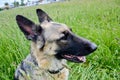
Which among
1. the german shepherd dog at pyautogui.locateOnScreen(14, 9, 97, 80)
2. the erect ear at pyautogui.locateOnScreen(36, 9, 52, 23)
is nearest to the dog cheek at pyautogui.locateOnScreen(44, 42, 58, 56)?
the german shepherd dog at pyautogui.locateOnScreen(14, 9, 97, 80)

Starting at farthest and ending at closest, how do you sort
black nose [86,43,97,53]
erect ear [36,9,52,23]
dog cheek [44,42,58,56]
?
erect ear [36,9,52,23]
dog cheek [44,42,58,56]
black nose [86,43,97,53]

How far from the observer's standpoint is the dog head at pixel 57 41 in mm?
3502

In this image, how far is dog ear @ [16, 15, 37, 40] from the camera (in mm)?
3588

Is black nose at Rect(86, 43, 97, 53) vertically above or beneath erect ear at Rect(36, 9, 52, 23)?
beneath

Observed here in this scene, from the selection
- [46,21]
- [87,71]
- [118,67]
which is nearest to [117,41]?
[118,67]

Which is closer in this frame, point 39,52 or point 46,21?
point 39,52

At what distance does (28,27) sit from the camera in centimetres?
365

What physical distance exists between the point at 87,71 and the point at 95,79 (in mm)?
153

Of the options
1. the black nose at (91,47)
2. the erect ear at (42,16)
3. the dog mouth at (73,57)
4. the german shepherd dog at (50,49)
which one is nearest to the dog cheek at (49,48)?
the german shepherd dog at (50,49)

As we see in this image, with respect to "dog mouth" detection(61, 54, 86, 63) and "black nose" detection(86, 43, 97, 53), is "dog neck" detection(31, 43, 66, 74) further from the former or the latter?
"black nose" detection(86, 43, 97, 53)

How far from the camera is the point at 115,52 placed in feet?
15.1

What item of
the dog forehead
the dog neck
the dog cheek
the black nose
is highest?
the dog forehead

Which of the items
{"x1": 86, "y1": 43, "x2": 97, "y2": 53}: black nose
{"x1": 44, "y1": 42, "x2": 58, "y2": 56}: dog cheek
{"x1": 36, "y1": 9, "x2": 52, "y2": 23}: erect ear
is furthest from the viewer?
{"x1": 36, "y1": 9, "x2": 52, "y2": 23}: erect ear

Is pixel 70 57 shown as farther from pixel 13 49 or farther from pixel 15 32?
pixel 15 32
